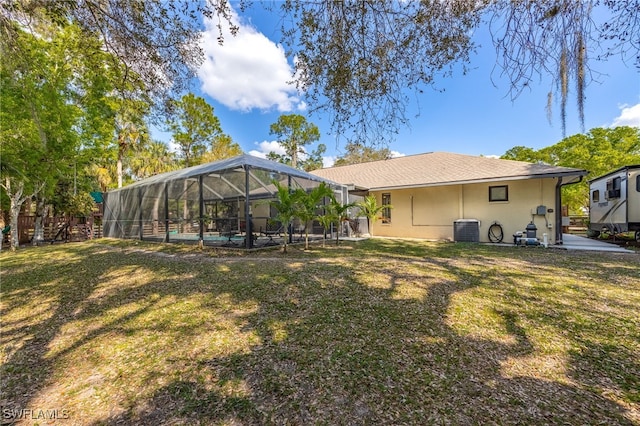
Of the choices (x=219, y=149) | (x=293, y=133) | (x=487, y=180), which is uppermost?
(x=293, y=133)

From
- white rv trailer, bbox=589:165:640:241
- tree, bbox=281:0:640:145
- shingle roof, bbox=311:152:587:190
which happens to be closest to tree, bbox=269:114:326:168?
shingle roof, bbox=311:152:587:190

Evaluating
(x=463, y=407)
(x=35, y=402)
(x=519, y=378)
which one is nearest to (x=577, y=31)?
(x=519, y=378)

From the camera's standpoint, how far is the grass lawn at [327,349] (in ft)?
6.57

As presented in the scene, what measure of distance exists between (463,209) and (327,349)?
1167 cm

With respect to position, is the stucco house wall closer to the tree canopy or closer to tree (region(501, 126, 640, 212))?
tree (region(501, 126, 640, 212))

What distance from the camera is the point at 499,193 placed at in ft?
38.1

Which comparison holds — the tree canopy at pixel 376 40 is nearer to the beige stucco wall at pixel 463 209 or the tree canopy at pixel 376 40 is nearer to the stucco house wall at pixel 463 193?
the stucco house wall at pixel 463 193

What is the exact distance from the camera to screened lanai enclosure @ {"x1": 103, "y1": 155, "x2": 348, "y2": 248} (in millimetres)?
9602

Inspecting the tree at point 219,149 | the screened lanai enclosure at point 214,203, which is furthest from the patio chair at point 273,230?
the tree at point 219,149

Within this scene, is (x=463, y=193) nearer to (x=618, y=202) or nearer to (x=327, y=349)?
(x=618, y=202)

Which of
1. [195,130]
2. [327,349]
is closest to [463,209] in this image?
[327,349]

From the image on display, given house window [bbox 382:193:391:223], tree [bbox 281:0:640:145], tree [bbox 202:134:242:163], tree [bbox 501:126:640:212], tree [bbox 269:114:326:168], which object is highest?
tree [bbox 269:114:326:168]

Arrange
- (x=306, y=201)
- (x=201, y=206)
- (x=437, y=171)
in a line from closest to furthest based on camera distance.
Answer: (x=306, y=201) → (x=201, y=206) → (x=437, y=171)

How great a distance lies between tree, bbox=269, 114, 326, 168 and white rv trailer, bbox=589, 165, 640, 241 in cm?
2121
